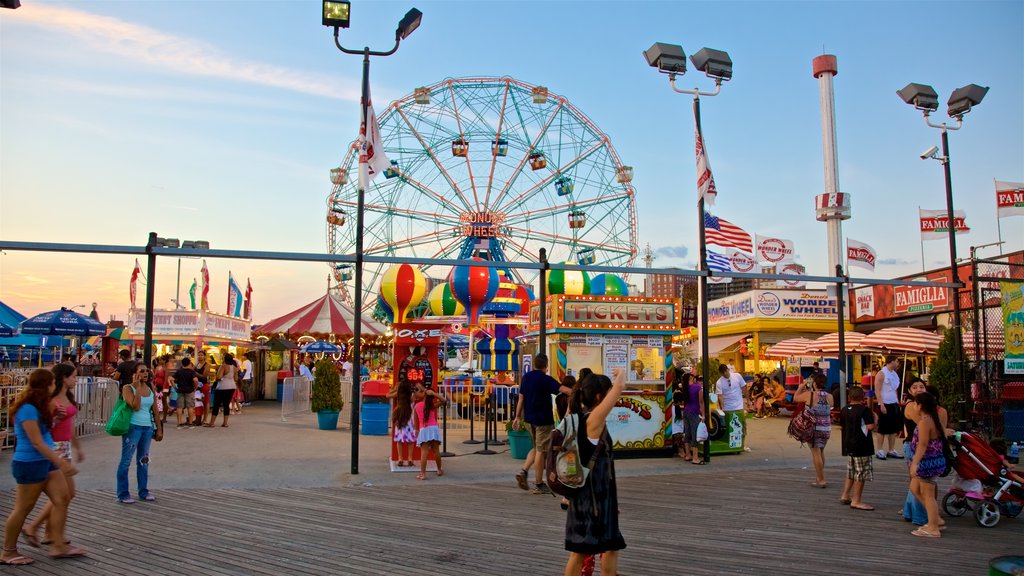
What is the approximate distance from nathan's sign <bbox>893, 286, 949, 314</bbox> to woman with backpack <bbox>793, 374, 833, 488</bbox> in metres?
14.1

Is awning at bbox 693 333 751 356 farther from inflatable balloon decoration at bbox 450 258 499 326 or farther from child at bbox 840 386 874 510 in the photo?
child at bbox 840 386 874 510

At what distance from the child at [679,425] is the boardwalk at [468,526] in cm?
83

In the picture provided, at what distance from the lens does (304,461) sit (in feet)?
35.2

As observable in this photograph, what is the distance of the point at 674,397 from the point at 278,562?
7432mm

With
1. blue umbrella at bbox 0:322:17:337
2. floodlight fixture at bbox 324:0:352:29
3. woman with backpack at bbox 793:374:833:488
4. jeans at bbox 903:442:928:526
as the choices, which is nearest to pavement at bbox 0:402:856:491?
woman with backpack at bbox 793:374:833:488

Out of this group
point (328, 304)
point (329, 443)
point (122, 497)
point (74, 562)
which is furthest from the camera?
point (328, 304)

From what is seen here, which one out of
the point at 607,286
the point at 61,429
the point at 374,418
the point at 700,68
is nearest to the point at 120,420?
the point at 61,429

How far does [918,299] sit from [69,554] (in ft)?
74.6

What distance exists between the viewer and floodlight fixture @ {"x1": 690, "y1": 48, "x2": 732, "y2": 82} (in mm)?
11898

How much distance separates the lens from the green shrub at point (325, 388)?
15.1 meters

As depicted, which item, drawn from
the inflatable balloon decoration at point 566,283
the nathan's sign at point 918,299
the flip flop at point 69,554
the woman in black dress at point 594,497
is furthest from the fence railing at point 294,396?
the nathan's sign at point 918,299

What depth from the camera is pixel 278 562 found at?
5738mm

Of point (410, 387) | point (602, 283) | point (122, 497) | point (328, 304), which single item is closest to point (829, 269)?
point (602, 283)

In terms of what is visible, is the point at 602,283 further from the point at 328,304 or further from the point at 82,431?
the point at 82,431
